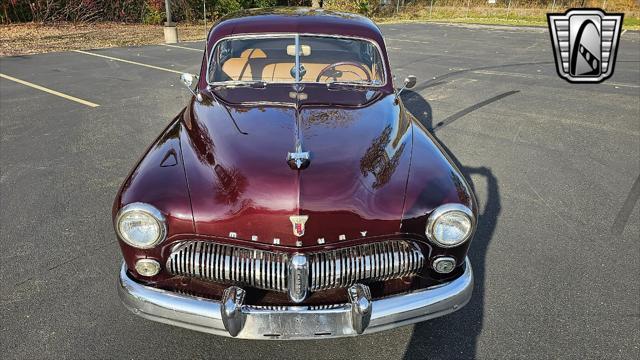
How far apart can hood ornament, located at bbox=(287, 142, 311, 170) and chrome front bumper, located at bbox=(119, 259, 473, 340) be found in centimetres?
67

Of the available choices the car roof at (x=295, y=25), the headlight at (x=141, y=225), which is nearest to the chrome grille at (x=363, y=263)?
the headlight at (x=141, y=225)

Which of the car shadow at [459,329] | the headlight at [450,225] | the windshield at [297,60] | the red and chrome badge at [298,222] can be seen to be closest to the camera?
the red and chrome badge at [298,222]

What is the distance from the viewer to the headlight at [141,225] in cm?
225

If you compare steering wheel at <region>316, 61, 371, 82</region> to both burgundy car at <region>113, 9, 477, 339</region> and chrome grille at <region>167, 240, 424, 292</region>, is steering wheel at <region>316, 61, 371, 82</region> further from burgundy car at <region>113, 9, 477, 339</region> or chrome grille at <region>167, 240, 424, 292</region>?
chrome grille at <region>167, 240, 424, 292</region>

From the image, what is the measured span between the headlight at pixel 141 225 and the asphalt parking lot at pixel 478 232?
2.33 feet

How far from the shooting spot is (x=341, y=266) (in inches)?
88.7

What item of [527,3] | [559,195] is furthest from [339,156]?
[527,3]

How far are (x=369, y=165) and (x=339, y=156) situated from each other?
0.57 ft

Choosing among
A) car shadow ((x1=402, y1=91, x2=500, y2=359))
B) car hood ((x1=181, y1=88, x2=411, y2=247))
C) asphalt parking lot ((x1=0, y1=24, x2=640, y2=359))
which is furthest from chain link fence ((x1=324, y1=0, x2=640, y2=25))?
car hood ((x1=181, y1=88, x2=411, y2=247))

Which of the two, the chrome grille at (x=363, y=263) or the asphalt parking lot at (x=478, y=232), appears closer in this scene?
the chrome grille at (x=363, y=263)

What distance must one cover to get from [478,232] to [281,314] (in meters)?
2.21

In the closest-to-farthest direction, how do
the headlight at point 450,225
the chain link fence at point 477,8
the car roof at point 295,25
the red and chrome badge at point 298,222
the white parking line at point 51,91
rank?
1. the red and chrome badge at point 298,222
2. the headlight at point 450,225
3. the car roof at point 295,25
4. the white parking line at point 51,91
5. the chain link fence at point 477,8

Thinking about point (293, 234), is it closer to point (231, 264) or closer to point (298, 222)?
point (298, 222)

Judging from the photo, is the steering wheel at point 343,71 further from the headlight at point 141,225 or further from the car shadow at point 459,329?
the headlight at point 141,225
